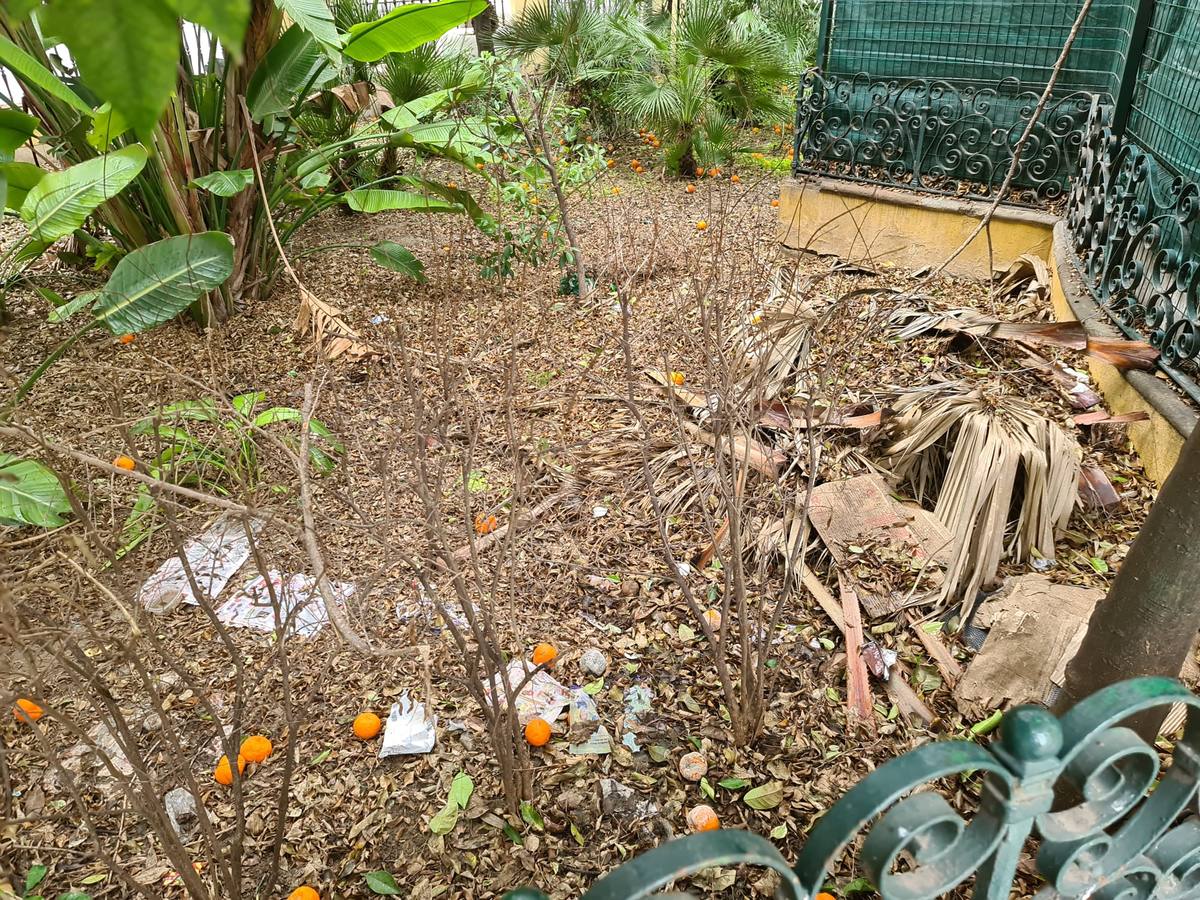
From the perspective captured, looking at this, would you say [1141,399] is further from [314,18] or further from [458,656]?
[314,18]

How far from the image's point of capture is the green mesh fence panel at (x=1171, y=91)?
3641mm

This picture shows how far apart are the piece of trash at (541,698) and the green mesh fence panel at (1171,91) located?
3.65 meters

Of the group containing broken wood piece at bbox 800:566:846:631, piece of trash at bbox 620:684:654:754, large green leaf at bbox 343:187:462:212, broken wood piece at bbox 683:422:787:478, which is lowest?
piece of trash at bbox 620:684:654:754

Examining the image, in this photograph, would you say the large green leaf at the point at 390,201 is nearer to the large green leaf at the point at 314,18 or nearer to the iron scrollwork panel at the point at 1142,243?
the large green leaf at the point at 314,18

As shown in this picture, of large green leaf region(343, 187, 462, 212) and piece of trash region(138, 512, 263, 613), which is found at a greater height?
large green leaf region(343, 187, 462, 212)

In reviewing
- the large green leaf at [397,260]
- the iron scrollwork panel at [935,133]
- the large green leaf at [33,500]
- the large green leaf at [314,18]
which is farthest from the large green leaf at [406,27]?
the large green leaf at [33,500]

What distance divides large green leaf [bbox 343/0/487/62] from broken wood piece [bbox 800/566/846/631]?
12.1ft

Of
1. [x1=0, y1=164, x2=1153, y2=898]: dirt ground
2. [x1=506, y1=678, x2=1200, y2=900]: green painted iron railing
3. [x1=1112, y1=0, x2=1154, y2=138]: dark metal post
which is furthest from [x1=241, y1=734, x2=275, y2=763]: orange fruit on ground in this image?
[x1=1112, y1=0, x2=1154, y2=138]: dark metal post

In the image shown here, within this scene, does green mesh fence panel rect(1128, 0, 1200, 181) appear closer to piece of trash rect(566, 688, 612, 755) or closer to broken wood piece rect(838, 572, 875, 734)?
broken wood piece rect(838, 572, 875, 734)

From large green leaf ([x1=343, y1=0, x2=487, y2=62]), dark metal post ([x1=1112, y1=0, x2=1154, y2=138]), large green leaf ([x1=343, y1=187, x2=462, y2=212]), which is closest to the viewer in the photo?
dark metal post ([x1=1112, y1=0, x2=1154, y2=138])

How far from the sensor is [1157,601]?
1.54m

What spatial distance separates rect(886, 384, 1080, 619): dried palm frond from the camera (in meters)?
2.63

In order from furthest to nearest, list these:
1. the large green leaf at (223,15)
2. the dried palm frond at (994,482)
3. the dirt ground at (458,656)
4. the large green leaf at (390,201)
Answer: the large green leaf at (390,201), the dried palm frond at (994,482), the dirt ground at (458,656), the large green leaf at (223,15)

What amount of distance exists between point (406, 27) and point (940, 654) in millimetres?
4434
